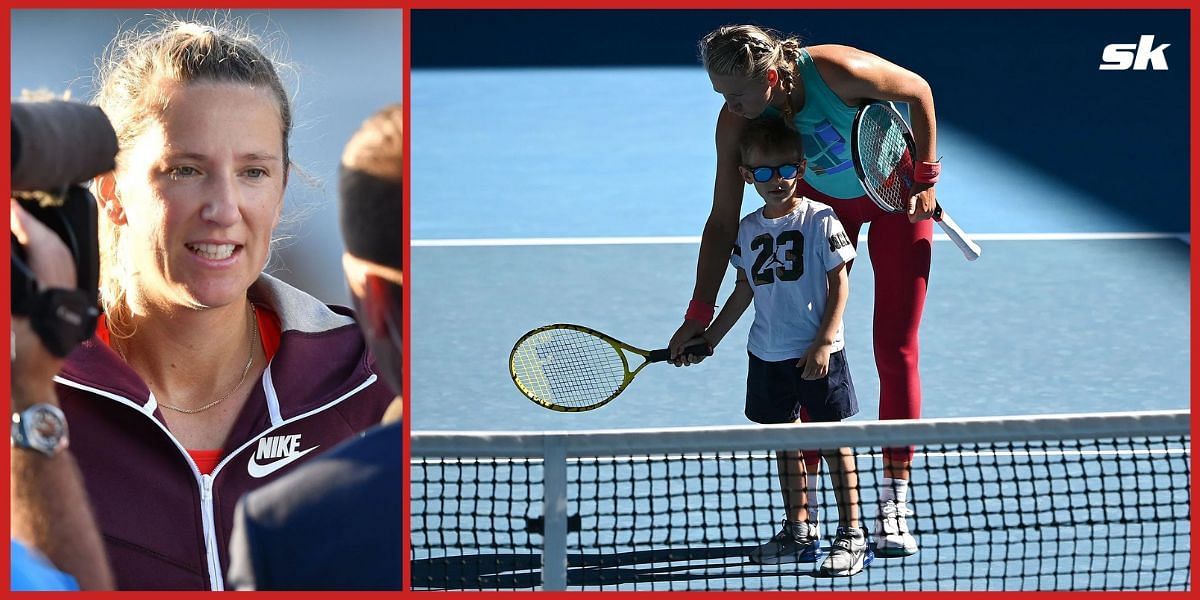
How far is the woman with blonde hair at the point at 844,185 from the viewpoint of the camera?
351 cm

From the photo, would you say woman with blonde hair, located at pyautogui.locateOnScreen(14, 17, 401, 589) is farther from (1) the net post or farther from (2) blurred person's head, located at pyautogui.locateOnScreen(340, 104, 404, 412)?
(1) the net post

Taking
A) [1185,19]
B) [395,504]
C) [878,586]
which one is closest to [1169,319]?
[878,586]

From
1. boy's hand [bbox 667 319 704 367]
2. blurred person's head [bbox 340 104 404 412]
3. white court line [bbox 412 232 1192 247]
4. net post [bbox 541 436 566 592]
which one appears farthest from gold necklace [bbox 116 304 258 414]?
white court line [bbox 412 232 1192 247]

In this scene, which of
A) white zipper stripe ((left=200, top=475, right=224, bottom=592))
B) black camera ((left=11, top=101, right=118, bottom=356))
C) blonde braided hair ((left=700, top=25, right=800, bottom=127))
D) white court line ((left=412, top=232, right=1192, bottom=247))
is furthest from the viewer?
white court line ((left=412, top=232, right=1192, bottom=247))

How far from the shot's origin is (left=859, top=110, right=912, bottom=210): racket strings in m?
3.64

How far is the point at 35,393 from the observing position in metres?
2.30

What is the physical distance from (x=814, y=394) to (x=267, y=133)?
1.82 meters

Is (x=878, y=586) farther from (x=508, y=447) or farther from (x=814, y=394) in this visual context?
(x=508, y=447)

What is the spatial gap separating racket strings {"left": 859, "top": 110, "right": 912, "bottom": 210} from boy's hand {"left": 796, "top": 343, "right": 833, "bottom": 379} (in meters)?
0.40

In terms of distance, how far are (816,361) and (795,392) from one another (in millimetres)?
168

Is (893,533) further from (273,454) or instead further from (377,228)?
(377,228)

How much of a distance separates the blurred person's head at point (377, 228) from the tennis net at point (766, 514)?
1.16 ft

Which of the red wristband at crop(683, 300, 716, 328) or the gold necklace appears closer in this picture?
the gold necklace

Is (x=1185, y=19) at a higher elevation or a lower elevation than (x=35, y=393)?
higher
